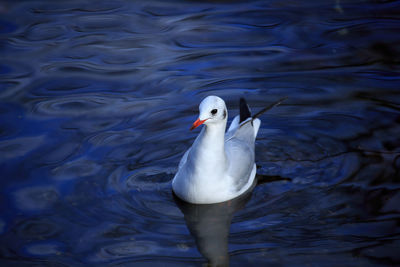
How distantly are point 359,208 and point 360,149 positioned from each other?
3.61 ft

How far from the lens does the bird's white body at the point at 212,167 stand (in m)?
5.02

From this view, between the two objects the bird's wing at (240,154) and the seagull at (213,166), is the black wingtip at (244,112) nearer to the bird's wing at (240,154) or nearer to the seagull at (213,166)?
the bird's wing at (240,154)

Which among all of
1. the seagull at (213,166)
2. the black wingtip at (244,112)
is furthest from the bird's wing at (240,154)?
the black wingtip at (244,112)

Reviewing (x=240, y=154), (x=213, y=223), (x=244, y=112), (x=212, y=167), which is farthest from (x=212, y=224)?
(x=244, y=112)

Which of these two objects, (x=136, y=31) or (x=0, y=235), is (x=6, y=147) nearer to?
(x=0, y=235)

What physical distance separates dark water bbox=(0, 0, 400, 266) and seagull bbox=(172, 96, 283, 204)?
0.15 metres

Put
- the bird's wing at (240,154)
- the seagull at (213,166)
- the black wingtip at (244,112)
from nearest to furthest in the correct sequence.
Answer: the seagull at (213,166), the bird's wing at (240,154), the black wingtip at (244,112)

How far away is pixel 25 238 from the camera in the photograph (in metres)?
4.99

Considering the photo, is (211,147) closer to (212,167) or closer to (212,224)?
(212,167)

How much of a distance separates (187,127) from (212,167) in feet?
5.22

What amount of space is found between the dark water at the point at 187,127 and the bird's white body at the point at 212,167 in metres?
0.16

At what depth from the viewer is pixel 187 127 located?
22.0 ft

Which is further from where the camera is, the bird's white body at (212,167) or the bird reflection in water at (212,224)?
the bird's white body at (212,167)

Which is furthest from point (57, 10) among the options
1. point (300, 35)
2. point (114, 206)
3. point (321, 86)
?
point (114, 206)
